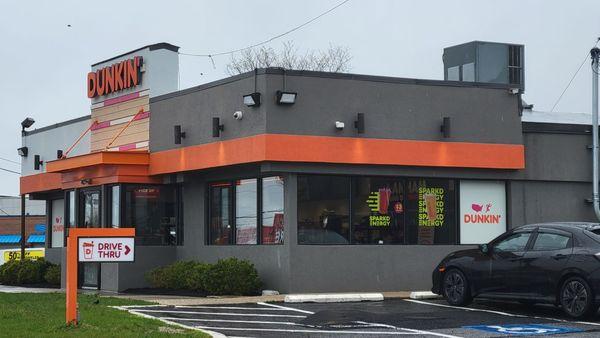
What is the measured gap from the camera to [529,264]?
16.7 metres

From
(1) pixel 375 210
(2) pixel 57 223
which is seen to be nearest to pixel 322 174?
(1) pixel 375 210

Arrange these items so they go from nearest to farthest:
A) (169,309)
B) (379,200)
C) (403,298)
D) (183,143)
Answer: (169,309)
(403,298)
(379,200)
(183,143)

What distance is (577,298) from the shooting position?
15688 millimetres

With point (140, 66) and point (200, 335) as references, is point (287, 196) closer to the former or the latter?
point (140, 66)

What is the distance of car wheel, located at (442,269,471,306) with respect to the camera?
1797 cm

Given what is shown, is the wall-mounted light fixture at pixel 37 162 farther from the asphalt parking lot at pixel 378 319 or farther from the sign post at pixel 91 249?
the sign post at pixel 91 249

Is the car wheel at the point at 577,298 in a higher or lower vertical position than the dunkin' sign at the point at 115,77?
lower

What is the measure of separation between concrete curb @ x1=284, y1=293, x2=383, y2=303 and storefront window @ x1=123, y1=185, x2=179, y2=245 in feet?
20.0

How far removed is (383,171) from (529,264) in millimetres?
5934

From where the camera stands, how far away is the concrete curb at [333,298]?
19.2 meters

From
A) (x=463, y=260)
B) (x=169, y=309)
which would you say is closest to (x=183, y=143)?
(x=169, y=309)

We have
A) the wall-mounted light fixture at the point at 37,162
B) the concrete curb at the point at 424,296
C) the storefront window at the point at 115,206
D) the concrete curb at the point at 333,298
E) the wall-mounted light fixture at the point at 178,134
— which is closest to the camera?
the concrete curb at the point at 333,298

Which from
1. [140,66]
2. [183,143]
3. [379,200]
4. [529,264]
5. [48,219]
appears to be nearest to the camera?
[529,264]

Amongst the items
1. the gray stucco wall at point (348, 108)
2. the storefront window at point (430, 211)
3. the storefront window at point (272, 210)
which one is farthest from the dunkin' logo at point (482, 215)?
the storefront window at point (272, 210)
